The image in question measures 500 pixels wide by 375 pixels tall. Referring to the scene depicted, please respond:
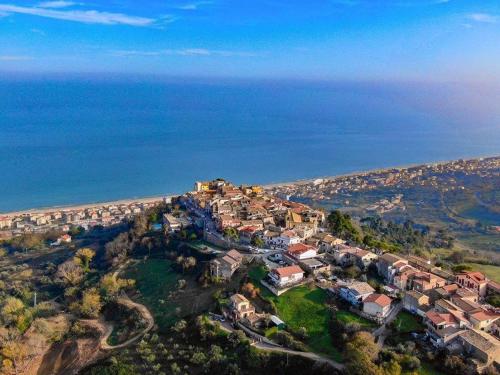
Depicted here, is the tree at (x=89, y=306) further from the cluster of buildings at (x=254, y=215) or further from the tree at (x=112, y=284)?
the cluster of buildings at (x=254, y=215)

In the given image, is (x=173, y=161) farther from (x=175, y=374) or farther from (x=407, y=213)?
(x=175, y=374)

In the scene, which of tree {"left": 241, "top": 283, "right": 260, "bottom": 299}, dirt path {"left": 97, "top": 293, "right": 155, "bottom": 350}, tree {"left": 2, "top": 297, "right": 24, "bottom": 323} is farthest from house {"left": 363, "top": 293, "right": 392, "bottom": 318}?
tree {"left": 2, "top": 297, "right": 24, "bottom": 323}

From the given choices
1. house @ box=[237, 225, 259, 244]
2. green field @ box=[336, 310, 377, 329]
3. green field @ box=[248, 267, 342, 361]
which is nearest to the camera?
green field @ box=[248, 267, 342, 361]

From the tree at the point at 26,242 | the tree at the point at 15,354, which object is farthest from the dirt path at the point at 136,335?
the tree at the point at 26,242

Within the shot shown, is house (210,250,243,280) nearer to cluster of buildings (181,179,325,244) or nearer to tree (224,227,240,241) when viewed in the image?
cluster of buildings (181,179,325,244)

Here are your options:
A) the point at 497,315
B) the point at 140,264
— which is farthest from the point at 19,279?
the point at 497,315

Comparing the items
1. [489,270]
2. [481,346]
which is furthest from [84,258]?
[489,270]

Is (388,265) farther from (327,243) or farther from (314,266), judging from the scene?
(327,243)
